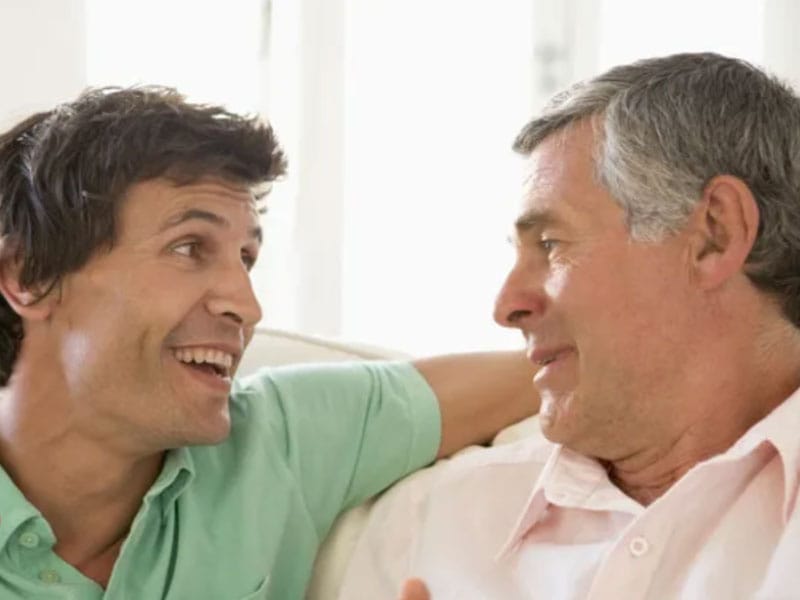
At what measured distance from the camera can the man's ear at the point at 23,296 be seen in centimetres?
154

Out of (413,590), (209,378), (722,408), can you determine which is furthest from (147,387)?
(722,408)

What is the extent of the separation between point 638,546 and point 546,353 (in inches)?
9.4

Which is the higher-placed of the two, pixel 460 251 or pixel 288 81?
pixel 288 81

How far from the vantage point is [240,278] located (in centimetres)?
155

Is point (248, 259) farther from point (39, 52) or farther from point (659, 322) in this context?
point (39, 52)

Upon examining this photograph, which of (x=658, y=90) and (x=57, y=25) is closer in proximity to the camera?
(x=658, y=90)

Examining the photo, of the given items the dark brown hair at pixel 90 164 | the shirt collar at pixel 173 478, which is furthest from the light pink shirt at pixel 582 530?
the dark brown hair at pixel 90 164

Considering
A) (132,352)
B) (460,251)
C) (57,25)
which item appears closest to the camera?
(132,352)

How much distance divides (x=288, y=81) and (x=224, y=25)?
17 cm

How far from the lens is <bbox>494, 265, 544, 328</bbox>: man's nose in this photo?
145cm

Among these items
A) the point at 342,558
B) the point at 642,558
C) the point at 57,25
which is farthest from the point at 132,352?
the point at 57,25

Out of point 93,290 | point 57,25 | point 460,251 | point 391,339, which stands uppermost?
point 57,25

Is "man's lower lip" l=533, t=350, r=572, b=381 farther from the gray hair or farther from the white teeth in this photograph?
the white teeth

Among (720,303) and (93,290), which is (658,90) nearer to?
(720,303)
